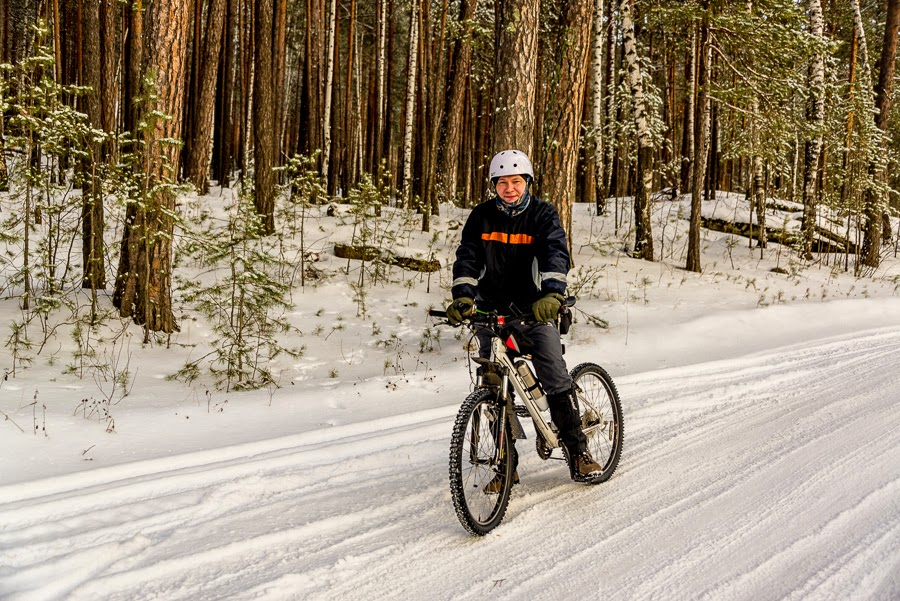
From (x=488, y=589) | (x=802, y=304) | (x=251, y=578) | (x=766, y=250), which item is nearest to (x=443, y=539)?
(x=488, y=589)

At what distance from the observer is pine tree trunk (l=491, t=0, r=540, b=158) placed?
30.5 ft

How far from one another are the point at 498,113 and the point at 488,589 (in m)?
7.54

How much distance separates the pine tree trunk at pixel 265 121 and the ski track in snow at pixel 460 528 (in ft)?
31.8

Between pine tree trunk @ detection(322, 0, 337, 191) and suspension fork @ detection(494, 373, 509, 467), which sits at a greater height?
pine tree trunk @ detection(322, 0, 337, 191)

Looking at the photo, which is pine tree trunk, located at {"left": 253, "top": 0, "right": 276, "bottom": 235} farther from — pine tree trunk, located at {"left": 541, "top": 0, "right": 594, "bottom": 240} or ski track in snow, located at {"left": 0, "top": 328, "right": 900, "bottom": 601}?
ski track in snow, located at {"left": 0, "top": 328, "right": 900, "bottom": 601}

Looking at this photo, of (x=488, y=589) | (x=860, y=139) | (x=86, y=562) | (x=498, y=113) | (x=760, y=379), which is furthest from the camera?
(x=860, y=139)

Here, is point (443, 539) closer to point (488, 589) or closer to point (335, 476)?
point (488, 589)

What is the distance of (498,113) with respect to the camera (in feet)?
31.7

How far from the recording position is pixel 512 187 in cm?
435

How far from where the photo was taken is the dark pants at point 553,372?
439 cm

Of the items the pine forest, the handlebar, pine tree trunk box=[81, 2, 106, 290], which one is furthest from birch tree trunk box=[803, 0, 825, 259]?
pine tree trunk box=[81, 2, 106, 290]

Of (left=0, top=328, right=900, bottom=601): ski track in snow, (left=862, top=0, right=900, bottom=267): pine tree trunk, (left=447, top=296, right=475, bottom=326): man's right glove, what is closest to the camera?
(left=0, top=328, right=900, bottom=601): ski track in snow

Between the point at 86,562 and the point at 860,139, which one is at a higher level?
the point at 860,139

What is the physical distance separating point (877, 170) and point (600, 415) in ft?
54.9
